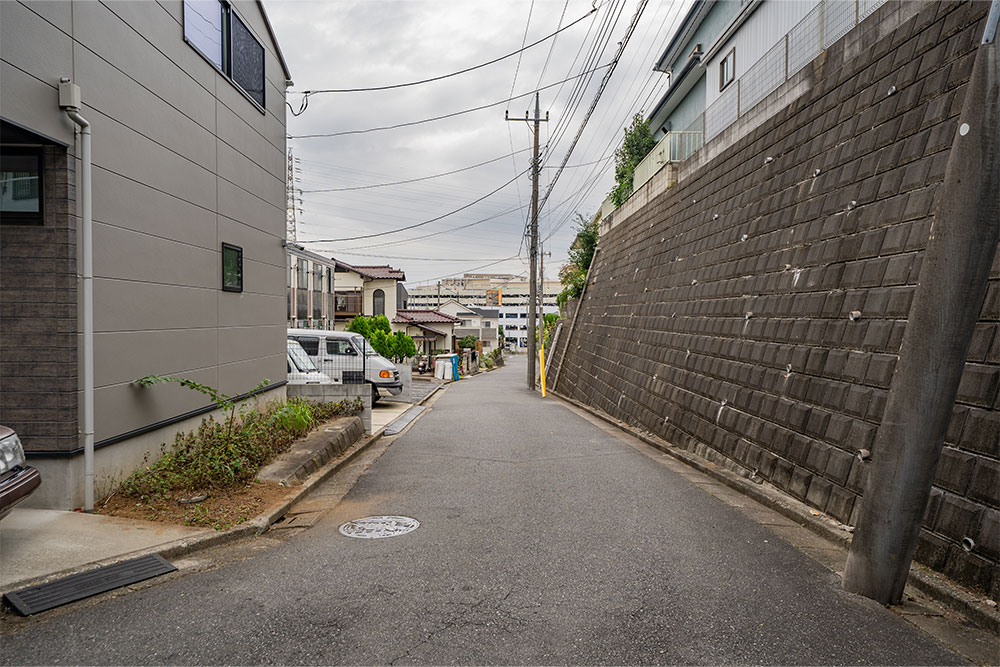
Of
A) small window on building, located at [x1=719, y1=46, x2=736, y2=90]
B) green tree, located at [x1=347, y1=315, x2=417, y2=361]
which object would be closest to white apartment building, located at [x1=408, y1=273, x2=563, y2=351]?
green tree, located at [x1=347, y1=315, x2=417, y2=361]

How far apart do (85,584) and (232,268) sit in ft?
18.0

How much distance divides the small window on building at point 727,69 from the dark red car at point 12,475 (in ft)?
55.9

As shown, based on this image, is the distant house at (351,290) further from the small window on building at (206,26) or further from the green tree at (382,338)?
the small window on building at (206,26)

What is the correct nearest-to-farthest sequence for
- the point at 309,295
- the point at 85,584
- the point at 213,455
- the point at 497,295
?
the point at 85,584 → the point at 213,455 → the point at 309,295 → the point at 497,295

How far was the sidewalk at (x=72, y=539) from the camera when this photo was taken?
4211mm

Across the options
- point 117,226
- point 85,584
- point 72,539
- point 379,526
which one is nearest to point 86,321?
point 117,226

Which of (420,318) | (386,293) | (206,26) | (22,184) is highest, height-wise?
(206,26)

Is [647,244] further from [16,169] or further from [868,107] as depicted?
[16,169]

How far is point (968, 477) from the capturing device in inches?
156

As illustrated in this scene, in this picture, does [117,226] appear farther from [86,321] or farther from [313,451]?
[313,451]

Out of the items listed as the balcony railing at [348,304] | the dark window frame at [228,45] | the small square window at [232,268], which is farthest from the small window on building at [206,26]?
the balcony railing at [348,304]

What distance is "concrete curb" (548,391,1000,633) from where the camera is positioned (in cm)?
353

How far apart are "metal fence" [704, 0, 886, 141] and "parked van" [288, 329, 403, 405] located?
9.98 m

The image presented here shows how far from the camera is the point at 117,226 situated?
599 centimetres
